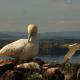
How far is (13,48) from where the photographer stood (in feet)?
36.5

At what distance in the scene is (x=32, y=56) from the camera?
35.9 feet

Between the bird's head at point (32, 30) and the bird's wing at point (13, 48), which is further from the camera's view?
the bird's wing at point (13, 48)

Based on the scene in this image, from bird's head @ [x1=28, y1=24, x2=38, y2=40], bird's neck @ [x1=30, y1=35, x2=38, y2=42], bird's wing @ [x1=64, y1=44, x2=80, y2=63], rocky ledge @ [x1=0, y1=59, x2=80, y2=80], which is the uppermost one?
bird's head @ [x1=28, y1=24, x2=38, y2=40]

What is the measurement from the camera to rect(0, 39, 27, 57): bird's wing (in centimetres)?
1106

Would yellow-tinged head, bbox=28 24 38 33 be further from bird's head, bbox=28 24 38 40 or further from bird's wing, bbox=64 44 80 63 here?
bird's wing, bbox=64 44 80 63

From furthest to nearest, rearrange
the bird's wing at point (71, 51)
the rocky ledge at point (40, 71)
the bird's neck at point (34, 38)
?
the bird's wing at point (71, 51), the bird's neck at point (34, 38), the rocky ledge at point (40, 71)

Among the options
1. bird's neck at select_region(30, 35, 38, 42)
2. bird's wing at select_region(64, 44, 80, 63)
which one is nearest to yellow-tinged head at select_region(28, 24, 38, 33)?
bird's neck at select_region(30, 35, 38, 42)

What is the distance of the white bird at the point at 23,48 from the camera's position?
35.6ft

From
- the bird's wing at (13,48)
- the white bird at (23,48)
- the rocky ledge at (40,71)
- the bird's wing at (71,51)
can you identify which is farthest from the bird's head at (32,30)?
the bird's wing at (71,51)

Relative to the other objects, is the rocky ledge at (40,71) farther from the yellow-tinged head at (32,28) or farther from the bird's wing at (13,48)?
the yellow-tinged head at (32,28)

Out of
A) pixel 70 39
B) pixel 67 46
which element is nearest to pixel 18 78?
pixel 67 46

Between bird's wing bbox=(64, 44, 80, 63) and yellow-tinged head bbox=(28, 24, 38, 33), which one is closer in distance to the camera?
yellow-tinged head bbox=(28, 24, 38, 33)

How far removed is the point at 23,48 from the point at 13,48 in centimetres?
20

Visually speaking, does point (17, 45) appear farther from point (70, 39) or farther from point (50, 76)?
point (70, 39)
